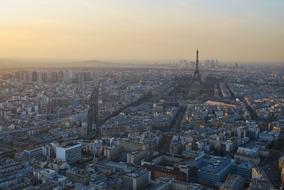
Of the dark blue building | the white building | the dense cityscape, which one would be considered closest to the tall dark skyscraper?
the dense cityscape

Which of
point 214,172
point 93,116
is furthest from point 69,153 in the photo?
point 93,116

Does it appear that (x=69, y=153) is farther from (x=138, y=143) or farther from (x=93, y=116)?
(x=93, y=116)

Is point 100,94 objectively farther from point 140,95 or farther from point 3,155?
point 3,155

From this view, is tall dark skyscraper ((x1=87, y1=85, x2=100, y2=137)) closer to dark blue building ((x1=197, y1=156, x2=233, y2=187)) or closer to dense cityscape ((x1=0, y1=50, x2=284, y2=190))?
dense cityscape ((x1=0, y1=50, x2=284, y2=190))

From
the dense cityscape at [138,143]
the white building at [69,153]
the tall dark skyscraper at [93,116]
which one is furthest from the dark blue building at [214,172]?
the tall dark skyscraper at [93,116]

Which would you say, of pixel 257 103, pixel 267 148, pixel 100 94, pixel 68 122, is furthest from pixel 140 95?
pixel 267 148
